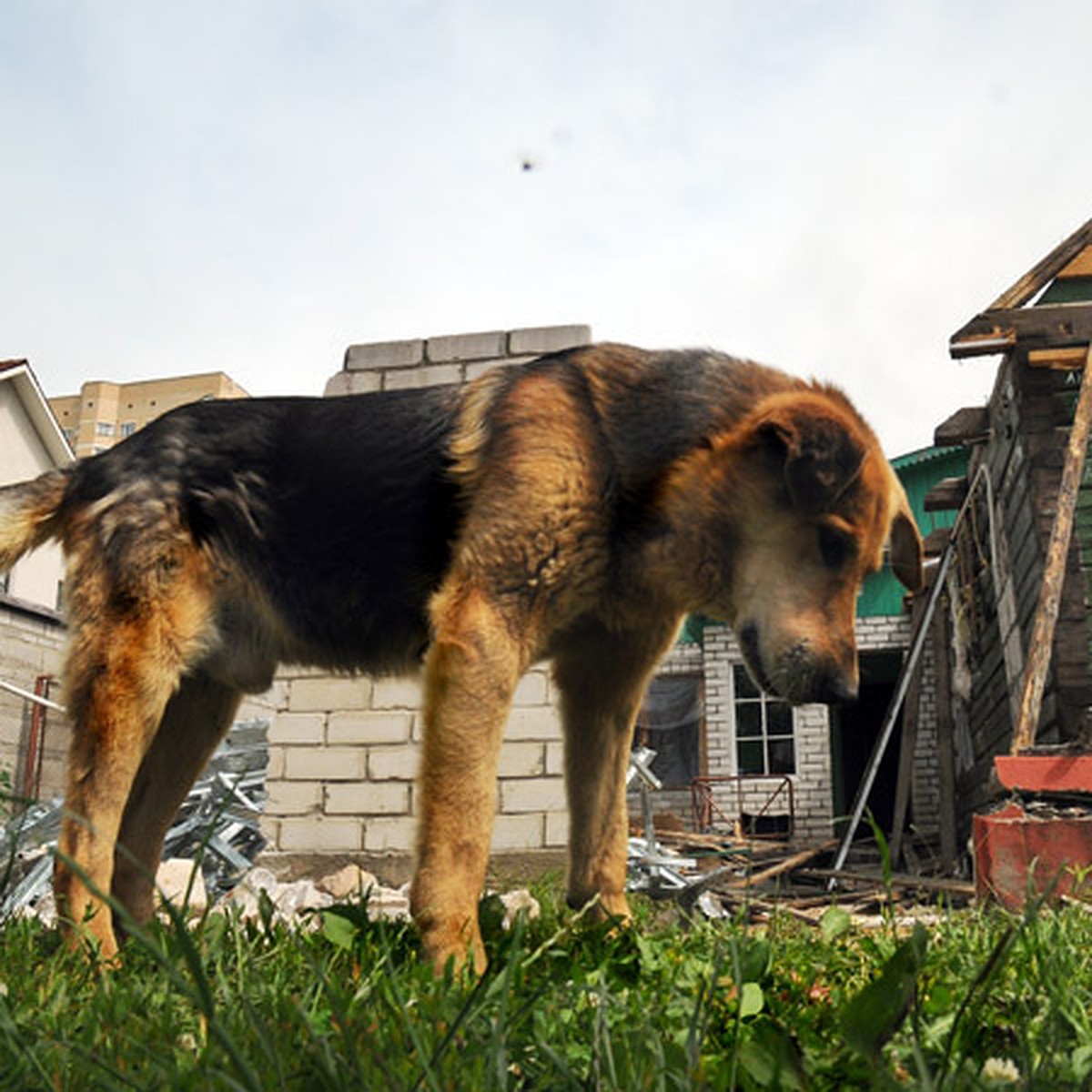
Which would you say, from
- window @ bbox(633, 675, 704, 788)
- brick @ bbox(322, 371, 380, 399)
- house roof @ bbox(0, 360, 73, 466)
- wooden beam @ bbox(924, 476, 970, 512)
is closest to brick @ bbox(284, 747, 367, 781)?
brick @ bbox(322, 371, 380, 399)

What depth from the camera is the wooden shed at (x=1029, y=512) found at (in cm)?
842

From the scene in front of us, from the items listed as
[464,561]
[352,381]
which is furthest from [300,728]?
[464,561]

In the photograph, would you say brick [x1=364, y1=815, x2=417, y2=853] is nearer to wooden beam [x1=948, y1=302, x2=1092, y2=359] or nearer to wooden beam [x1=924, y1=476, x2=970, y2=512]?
wooden beam [x1=948, y1=302, x2=1092, y2=359]

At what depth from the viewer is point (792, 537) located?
2.90 metres

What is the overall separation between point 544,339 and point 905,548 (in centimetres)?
402

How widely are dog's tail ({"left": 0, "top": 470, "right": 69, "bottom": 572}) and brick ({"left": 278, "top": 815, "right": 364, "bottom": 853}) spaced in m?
3.50

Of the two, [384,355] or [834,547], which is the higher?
[384,355]

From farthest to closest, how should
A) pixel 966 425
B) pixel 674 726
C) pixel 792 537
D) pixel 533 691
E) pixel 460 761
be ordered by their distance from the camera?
1. pixel 674 726
2. pixel 966 425
3. pixel 533 691
4. pixel 792 537
5. pixel 460 761

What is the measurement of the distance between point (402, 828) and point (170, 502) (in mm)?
3704

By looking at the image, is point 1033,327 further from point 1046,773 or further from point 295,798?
point 295,798

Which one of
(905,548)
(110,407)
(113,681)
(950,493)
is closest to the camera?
(113,681)

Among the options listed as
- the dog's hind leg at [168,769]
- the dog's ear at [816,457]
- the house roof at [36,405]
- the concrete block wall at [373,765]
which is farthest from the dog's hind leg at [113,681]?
the house roof at [36,405]

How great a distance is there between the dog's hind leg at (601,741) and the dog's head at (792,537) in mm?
318

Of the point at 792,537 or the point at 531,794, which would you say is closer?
the point at 792,537
